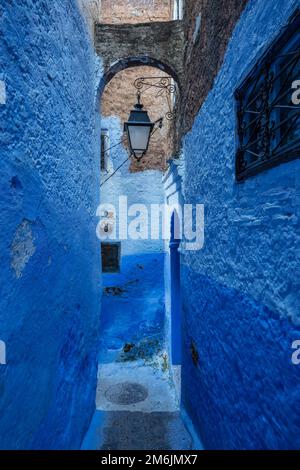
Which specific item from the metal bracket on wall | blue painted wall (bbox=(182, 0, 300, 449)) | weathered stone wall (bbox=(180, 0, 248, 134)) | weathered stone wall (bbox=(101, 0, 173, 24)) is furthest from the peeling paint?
weathered stone wall (bbox=(101, 0, 173, 24))

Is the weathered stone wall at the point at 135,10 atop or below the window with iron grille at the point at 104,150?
atop

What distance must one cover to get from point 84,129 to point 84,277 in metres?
1.88

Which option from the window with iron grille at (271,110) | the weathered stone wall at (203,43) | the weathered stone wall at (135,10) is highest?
the weathered stone wall at (135,10)

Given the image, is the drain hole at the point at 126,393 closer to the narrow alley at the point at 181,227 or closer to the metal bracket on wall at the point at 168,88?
the narrow alley at the point at 181,227

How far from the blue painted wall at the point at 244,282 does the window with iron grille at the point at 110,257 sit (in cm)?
474

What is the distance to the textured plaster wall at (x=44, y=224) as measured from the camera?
1974mm

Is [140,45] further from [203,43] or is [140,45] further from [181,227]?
[181,227]

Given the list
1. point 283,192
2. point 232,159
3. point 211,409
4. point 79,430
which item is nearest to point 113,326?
point 79,430

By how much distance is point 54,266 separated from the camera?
9.30ft

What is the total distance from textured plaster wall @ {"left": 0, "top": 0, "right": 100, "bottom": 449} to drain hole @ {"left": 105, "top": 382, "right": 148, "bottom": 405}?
1.47m

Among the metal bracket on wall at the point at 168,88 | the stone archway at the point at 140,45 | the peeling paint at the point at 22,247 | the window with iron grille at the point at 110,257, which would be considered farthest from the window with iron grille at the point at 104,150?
the peeling paint at the point at 22,247

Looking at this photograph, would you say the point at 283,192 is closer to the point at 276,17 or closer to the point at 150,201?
the point at 276,17

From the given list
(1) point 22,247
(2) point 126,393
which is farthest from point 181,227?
(1) point 22,247

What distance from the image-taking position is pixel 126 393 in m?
5.87
